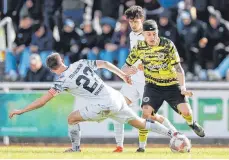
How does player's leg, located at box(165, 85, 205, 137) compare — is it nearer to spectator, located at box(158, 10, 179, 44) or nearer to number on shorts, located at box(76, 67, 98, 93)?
number on shorts, located at box(76, 67, 98, 93)

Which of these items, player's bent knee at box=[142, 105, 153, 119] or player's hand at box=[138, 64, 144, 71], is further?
player's hand at box=[138, 64, 144, 71]

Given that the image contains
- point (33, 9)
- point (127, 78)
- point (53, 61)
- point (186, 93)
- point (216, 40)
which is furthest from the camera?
point (33, 9)

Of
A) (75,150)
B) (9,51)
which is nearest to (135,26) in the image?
(75,150)

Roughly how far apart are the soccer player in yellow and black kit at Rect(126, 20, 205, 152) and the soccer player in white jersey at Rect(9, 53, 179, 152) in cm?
50

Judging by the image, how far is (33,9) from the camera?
23.3 meters

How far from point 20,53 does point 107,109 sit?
7.72m

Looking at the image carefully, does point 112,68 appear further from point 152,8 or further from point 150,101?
point 152,8

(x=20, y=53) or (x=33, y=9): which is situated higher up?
(x=33, y=9)

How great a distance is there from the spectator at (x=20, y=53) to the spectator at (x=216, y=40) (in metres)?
4.24

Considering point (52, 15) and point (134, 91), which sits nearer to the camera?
point (134, 91)

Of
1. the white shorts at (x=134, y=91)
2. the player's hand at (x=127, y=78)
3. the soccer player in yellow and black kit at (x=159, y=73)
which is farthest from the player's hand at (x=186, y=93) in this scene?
the white shorts at (x=134, y=91)

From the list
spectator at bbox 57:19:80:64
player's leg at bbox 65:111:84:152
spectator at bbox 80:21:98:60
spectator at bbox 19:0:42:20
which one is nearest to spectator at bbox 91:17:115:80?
spectator at bbox 80:21:98:60

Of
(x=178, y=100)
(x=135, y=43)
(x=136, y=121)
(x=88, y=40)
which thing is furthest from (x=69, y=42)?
(x=136, y=121)

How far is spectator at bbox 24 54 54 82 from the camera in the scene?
2103cm
